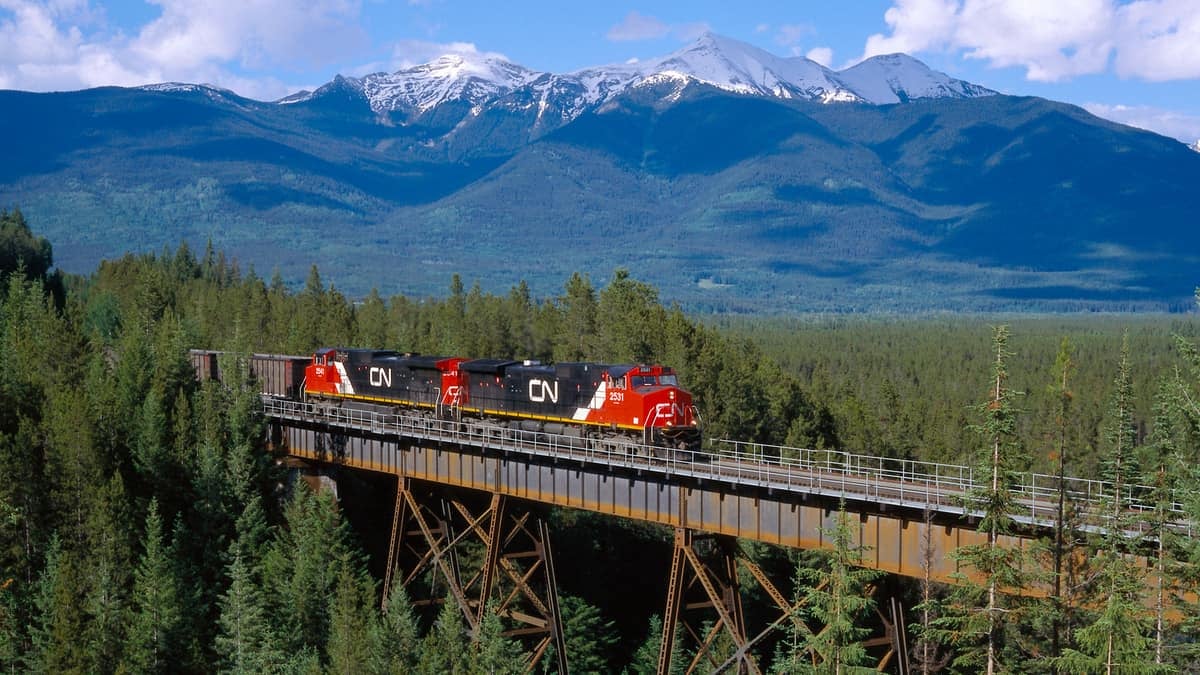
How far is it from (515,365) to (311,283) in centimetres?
10151

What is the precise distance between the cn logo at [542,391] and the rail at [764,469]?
174cm

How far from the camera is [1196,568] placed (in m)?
27.3

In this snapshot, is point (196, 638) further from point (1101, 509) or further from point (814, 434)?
point (814, 434)

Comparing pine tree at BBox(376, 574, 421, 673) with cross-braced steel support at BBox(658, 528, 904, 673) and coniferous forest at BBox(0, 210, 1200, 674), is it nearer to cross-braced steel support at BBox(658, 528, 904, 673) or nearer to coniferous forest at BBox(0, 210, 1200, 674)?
coniferous forest at BBox(0, 210, 1200, 674)

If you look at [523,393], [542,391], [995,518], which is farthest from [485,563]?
[995,518]

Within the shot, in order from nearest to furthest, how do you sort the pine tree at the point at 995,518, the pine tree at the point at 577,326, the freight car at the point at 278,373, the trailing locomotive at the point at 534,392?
1. the pine tree at the point at 995,518
2. the trailing locomotive at the point at 534,392
3. the freight car at the point at 278,373
4. the pine tree at the point at 577,326

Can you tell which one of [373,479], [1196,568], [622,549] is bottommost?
[622,549]

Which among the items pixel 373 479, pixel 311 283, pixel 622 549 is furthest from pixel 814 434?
pixel 311 283

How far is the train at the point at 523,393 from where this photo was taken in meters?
48.5

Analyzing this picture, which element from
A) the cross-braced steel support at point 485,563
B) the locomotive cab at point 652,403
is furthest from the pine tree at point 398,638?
the locomotive cab at point 652,403

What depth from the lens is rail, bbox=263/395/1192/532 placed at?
34.3m

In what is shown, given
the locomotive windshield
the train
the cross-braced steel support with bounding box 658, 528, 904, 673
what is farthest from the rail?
the cross-braced steel support with bounding box 658, 528, 904, 673

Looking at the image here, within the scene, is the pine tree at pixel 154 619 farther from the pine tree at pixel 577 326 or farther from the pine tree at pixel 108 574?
the pine tree at pixel 577 326

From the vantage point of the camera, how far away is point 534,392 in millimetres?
53438
